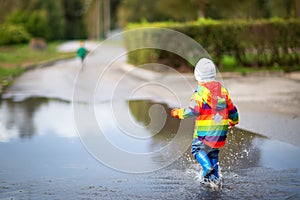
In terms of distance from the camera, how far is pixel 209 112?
20.1 feet

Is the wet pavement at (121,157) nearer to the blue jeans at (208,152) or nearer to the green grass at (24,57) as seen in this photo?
the blue jeans at (208,152)

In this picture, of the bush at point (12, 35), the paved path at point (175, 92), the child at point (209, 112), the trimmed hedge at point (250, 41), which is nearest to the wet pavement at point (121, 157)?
the paved path at point (175, 92)

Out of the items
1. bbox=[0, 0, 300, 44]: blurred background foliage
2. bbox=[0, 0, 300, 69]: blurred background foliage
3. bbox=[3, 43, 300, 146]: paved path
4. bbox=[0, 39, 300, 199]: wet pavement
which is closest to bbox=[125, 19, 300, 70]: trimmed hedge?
bbox=[0, 0, 300, 69]: blurred background foliage

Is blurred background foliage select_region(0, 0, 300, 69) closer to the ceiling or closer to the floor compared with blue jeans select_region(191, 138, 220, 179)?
closer to the ceiling

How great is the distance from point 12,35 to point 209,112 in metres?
57.6

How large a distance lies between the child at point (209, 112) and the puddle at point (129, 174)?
0.47 metres

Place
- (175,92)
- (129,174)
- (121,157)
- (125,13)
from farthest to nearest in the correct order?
(125,13) < (175,92) < (121,157) < (129,174)

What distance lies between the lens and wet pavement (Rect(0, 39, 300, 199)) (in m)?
6.16

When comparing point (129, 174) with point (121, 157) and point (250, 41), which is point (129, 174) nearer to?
point (121, 157)

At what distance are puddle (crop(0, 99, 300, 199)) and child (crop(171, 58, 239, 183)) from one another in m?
0.47

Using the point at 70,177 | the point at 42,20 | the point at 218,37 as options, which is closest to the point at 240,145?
the point at 70,177

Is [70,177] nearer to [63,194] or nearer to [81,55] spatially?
[63,194]

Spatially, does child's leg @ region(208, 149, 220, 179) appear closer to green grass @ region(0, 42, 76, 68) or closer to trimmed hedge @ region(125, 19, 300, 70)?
trimmed hedge @ region(125, 19, 300, 70)

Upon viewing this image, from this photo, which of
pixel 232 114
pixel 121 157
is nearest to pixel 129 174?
pixel 121 157
